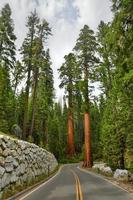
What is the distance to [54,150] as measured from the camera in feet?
210

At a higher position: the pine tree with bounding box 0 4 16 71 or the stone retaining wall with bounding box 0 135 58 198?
the pine tree with bounding box 0 4 16 71

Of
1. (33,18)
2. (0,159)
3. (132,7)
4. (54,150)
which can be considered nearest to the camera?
(0,159)

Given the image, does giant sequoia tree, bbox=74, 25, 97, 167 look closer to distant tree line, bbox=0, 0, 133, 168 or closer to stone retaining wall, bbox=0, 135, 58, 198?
distant tree line, bbox=0, 0, 133, 168

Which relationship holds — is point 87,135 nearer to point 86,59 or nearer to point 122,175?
point 86,59

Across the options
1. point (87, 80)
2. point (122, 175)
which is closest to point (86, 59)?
point (87, 80)

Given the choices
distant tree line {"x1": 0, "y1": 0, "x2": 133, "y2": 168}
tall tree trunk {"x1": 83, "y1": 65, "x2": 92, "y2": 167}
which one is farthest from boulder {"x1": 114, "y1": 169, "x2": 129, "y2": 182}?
tall tree trunk {"x1": 83, "y1": 65, "x2": 92, "y2": 167}

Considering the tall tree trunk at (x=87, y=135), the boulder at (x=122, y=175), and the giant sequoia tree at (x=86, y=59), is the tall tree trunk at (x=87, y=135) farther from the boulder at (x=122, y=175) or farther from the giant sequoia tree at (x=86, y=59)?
the boulder at (x=122, y=175)

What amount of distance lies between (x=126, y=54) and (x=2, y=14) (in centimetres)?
2473

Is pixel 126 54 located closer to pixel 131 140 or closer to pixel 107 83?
pixel 131 140

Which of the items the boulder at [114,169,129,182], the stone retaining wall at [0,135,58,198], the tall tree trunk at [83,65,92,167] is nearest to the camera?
the stone retaining wall at [0,135,58,198]

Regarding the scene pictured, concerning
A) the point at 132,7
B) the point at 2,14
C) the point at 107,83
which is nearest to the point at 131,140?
the point at 132,7

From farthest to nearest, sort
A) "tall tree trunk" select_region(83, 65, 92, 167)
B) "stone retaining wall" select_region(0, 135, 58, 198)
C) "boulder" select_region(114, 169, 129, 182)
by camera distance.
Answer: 1. "tall tree trunk" select_region(83, 65, 92, 167)
2. "boulder" select_region(114, 169, 129, 182)
3. "stone retaining wall" select_region(0, 135, 58, 198)

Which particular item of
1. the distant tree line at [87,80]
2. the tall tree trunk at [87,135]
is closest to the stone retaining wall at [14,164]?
the distant tree line at [87,80]

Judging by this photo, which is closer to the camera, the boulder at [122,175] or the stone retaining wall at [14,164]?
the stone retaining wall at [14,164]
